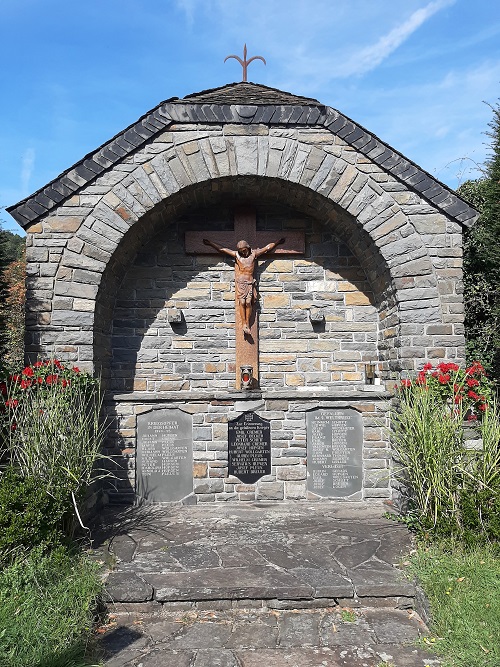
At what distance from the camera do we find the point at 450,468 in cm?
495

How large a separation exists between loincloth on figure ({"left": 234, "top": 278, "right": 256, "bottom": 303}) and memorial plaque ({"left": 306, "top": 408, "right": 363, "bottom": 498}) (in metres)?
1.74

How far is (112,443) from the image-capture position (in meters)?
6.79

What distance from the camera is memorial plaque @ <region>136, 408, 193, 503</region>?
683 centimetres

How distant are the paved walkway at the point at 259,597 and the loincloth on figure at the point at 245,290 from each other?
2899mm

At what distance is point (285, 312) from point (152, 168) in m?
2.56

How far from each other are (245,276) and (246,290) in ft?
0.64

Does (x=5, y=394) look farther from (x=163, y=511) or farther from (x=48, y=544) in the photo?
(x=163, y=511)

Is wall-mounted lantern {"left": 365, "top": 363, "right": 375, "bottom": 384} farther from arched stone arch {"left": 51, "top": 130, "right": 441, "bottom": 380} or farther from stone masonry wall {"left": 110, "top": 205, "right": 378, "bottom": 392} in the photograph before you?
arched stone arch {"left": 51, "top": 130, "right": 441, "bottom": 380}

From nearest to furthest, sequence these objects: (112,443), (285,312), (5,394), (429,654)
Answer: (429,654), (5,394), (112,443), (285,312)

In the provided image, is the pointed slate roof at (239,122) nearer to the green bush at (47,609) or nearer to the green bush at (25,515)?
the green bush at (25,515)

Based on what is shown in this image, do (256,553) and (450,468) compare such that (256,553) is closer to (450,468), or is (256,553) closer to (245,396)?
(450,468)

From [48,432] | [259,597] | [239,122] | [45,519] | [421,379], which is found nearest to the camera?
[259,597]

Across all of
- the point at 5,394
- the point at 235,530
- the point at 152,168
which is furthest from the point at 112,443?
the point at 152,168

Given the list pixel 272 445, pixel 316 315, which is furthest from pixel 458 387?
pixel 272 445
